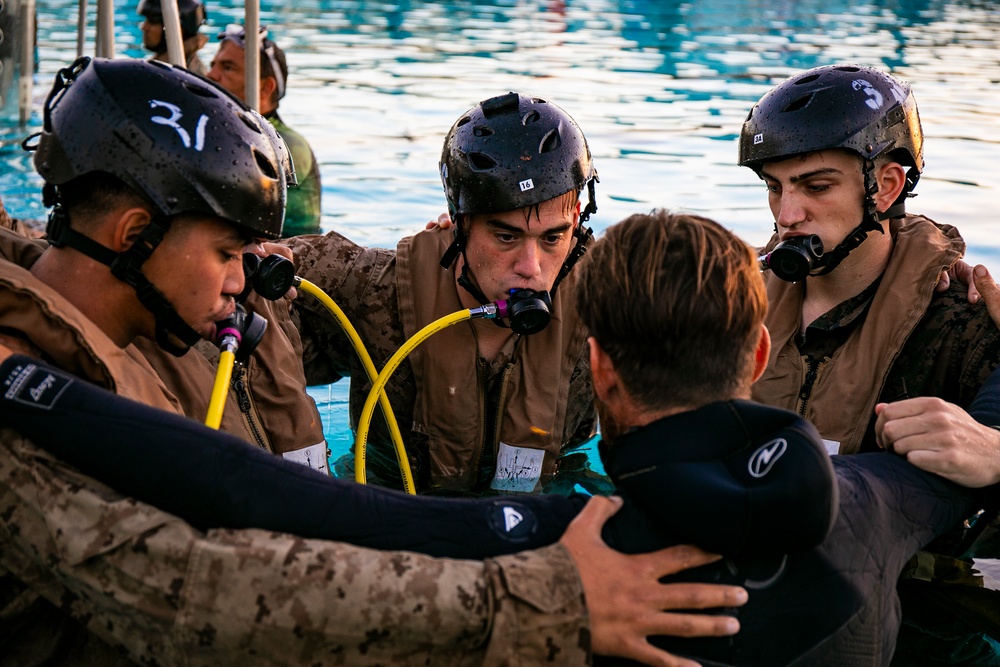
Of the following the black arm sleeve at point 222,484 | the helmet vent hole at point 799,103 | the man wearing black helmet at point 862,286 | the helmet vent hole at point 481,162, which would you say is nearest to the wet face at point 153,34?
Answer: the helmet vent hole at point 481,162

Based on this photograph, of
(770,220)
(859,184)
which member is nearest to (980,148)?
(770,220)

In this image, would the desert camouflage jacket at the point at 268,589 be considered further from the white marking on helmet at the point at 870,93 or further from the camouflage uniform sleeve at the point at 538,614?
the white marking on helmet at the point at 870,93

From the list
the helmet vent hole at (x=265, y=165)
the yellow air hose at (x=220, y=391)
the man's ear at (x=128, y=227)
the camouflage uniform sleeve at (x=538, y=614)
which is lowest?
the yellow air hose at (x=220, y=391)

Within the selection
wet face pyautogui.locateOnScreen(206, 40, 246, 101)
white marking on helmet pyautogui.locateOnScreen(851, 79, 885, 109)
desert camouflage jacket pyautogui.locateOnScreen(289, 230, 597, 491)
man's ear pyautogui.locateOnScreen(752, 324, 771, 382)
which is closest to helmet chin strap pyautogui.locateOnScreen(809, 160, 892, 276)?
white marking on helmet pyautogui.locateOnScreen(851, 79, 885, 109)

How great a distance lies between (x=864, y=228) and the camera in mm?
4047

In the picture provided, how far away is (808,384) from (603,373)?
1905 mm

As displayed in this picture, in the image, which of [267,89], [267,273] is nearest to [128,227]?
[267,273]

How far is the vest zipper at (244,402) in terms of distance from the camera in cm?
377

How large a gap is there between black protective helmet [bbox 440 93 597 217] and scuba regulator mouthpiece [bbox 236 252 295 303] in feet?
2.73

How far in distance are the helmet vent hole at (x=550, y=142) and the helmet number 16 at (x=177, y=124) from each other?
1.56 m

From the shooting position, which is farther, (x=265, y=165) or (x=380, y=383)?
(x=380, y=383)

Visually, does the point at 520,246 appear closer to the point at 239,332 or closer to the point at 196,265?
the point at 239,332

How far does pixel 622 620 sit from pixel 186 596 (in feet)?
2.85

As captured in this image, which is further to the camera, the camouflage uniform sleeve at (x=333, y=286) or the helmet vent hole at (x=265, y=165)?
the camouflage uniform sleeve at (x=333, y=286)
